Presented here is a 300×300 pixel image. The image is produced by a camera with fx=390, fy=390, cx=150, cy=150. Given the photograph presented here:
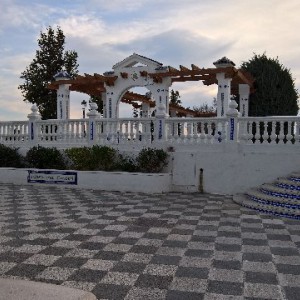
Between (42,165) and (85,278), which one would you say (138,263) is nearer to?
(85,278)

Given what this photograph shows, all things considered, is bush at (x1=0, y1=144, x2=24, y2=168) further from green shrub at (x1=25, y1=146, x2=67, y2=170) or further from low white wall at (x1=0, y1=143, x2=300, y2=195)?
low white wall at (x1=0, y1=143, x2=300, y2=195)

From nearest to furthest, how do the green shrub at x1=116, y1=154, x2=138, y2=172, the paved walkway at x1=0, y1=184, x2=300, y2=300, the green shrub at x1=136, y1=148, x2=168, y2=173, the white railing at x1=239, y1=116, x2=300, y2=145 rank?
the paved walkway at x1=0, y1=184, x2=300, y2=300 < the white railing at x1=239, y1=116, x2=300, y2=145 < the green shrub at x1=136, y1=148, x2=168, y2=173 < the green shrub at x1=116, y1=154, x2=138, y2=172

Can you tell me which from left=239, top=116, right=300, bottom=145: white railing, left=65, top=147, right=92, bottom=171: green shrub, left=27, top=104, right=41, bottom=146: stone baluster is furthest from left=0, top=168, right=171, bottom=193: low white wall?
left=239, top=116, right=300, bottom=145: white railing

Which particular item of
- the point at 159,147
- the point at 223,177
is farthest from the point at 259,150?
the point at 159,147

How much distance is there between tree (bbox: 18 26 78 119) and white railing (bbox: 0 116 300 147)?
10.9 metres

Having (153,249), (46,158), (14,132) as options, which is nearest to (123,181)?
(46,158)

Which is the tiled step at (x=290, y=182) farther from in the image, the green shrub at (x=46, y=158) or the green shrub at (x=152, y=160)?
the green shrub at (x=46, y=158)

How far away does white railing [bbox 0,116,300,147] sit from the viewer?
1025 cm

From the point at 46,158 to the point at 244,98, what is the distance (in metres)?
7.73

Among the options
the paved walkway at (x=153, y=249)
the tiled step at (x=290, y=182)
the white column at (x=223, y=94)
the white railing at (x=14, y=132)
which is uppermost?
the white column at (x=223, y=94)

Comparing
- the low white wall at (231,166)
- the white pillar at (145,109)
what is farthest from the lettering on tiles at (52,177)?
the white pillar at (145,109)

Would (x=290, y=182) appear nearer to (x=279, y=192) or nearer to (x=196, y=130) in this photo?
(x=279, y=192)

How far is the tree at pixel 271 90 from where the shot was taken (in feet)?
47.9

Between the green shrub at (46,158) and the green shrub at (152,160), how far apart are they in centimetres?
272
